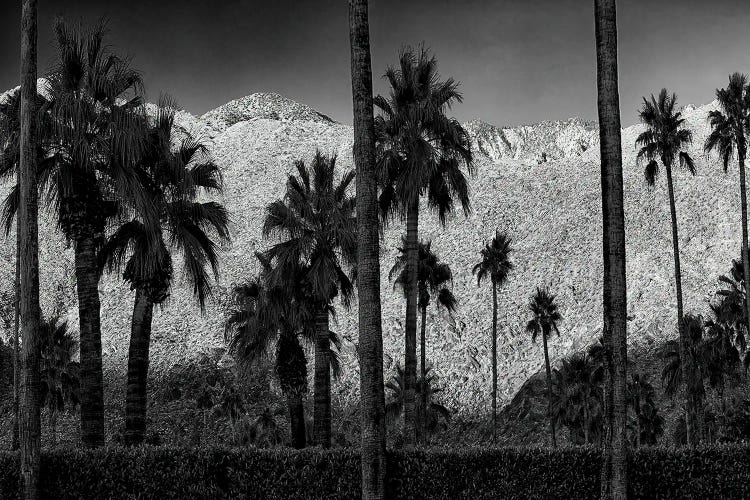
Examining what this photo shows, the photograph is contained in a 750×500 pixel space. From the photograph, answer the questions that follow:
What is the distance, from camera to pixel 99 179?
72.6 ft

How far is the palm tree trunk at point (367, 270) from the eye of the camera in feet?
49.4

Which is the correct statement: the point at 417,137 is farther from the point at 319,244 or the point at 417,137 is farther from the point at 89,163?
the point at 89,163

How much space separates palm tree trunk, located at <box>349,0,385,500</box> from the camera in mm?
15062

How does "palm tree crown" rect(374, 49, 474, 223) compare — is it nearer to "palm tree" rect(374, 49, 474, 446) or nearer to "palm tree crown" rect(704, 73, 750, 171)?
"palm tree" rect(374, 49, 474, 446)

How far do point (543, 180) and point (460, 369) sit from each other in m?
46.5

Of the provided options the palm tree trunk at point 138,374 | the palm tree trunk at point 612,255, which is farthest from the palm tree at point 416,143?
the palm tree trunk at point 612,255

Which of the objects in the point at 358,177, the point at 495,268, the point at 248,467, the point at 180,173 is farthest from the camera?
the point at 495,268

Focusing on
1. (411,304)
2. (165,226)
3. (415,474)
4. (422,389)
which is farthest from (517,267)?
(415,474)

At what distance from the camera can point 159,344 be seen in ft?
333

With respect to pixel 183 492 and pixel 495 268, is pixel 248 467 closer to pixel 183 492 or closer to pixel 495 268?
pixel 183 492

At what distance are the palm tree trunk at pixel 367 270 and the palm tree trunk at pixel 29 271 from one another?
21.4 feet

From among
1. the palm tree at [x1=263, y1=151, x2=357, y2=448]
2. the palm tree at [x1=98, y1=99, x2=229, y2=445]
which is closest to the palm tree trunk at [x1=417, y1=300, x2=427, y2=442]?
the palm tree at [x1=263, y1=151, x2=357, y2=448]

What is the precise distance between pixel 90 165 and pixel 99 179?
3.35 feet

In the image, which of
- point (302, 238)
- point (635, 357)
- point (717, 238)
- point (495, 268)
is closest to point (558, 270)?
point (717, 238)
